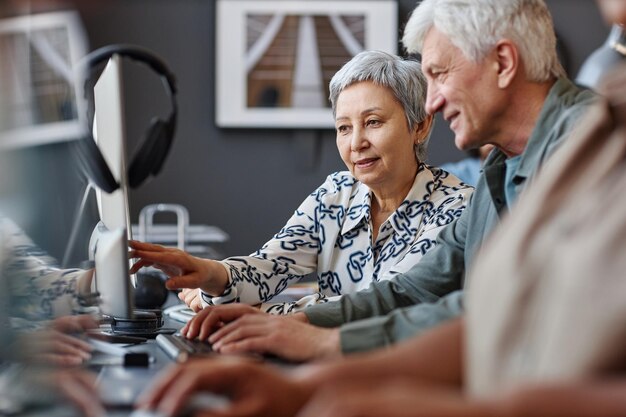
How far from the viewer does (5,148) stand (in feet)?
3.29

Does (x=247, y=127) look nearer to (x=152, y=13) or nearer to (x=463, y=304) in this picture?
(x=152, y=13)

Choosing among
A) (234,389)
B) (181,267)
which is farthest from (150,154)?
(234,389)

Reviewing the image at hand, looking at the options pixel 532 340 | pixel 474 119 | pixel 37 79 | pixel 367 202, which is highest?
pixel 37 79

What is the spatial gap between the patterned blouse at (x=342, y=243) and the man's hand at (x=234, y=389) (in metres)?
1.12

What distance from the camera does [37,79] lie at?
A: 1.13m

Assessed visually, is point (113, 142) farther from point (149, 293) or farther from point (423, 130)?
point (423, 130)

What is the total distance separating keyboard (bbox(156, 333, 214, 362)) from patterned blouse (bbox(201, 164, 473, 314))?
1.36 ft

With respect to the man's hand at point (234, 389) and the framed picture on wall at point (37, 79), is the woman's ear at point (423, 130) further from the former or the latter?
the man's hand at point (234, 389)

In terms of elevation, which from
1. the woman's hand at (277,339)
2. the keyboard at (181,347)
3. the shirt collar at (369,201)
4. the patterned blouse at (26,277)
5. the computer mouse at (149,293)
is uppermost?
the patterned blouse at (26,277)

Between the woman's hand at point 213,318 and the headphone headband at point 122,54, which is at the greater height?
the headphone headband at point 122,54

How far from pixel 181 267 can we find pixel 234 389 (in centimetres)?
110

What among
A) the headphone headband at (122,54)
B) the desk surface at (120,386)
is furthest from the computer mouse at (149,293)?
the desk surface at (120,386)

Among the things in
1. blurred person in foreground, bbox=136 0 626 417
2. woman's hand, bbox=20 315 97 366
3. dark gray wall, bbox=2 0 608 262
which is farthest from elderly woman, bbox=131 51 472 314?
dark gray wall, bbox=2 0 608 262

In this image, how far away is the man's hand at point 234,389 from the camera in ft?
3.08
